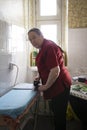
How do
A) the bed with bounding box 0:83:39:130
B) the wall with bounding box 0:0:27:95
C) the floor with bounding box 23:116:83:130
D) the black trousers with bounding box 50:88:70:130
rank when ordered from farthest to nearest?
the floor with bounding box 23:116:83:130
the wall with bounding box 0:0:27:95
the black trousers with bounding box 50:88:70:130
the bed with bounding box 0:83:39:130

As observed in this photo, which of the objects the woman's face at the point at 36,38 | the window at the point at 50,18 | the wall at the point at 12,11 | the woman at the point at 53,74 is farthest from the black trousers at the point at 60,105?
the window at the point at 50,18

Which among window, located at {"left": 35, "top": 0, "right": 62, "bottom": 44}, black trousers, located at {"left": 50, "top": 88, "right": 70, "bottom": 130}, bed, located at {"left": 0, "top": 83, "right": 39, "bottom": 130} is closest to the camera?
bed, located at {"left": 0, "top": 83, "right": 39, "bottom": 130}

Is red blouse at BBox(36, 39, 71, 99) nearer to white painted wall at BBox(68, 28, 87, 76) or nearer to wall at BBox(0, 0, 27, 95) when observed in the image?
wall at BBox(0, 0, 27, 95)

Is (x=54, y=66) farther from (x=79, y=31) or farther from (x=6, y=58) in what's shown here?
(x=79, y=31)

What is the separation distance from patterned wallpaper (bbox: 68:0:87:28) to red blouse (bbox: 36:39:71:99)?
1.26 m

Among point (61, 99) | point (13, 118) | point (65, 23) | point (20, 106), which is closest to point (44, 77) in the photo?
point (61, 99)

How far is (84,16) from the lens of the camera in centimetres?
323

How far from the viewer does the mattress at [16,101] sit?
166 centimetres

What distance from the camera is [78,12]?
3.24 metres

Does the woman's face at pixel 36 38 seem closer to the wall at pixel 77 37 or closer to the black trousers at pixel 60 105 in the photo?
the black trousers at pixel 60 105

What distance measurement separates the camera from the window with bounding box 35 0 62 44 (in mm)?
3673

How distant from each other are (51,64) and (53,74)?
0.10 m

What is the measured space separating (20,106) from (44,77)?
51 cm

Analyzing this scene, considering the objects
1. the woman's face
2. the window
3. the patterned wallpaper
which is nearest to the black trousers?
the woman's face
